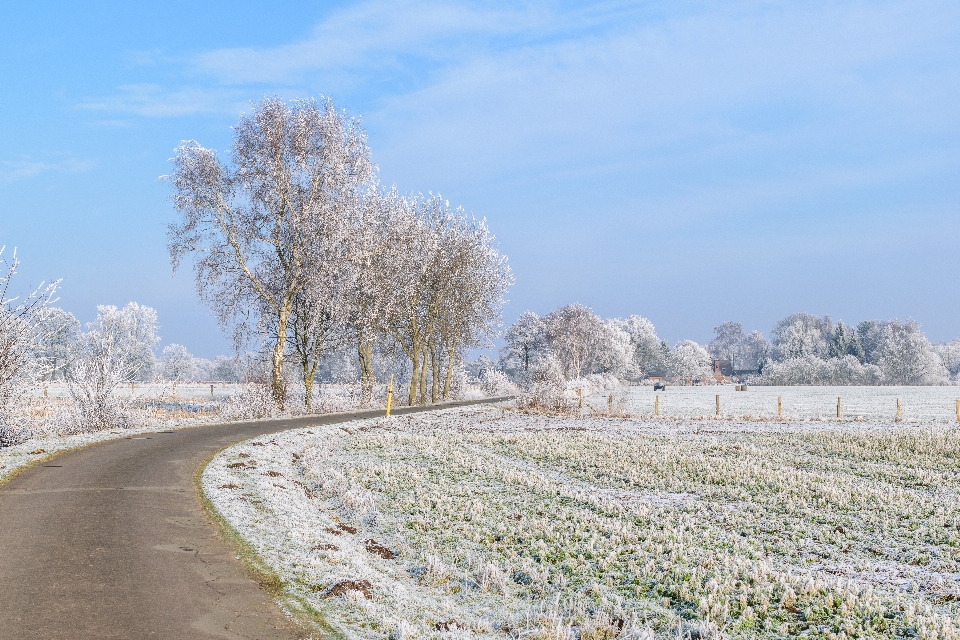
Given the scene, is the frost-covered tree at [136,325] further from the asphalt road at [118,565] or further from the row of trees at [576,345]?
the asphalt road at [118,565]

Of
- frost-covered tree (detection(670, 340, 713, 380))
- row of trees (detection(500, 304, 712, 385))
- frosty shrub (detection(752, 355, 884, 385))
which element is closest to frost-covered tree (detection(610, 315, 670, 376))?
row of trees (detection(500, 304, 712, 385))

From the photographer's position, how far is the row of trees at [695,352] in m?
99.8

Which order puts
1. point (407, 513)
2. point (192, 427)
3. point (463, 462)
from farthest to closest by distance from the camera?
point (192, 427) < point (463, 462) < point (407, 513)

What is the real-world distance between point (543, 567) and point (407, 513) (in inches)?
146

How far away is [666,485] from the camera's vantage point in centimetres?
1620

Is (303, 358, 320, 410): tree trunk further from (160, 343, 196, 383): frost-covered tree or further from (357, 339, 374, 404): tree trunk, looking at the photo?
(160, 343, 196, 383): frost-covered tree

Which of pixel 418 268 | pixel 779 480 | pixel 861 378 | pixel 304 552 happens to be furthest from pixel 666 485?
pixel 861 378

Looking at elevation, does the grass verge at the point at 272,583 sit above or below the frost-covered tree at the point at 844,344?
below

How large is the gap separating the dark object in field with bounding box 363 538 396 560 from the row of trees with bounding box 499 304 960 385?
58.8 meters

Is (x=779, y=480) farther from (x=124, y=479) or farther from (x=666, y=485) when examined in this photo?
(x=124, y=479)

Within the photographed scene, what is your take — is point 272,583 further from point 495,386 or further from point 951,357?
point 951,357

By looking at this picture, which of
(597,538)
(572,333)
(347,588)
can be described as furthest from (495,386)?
(347,588)

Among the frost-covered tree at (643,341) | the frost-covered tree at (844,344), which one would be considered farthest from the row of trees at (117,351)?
the frost-covered tree at (844,344)

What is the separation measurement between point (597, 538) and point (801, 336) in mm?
158683
